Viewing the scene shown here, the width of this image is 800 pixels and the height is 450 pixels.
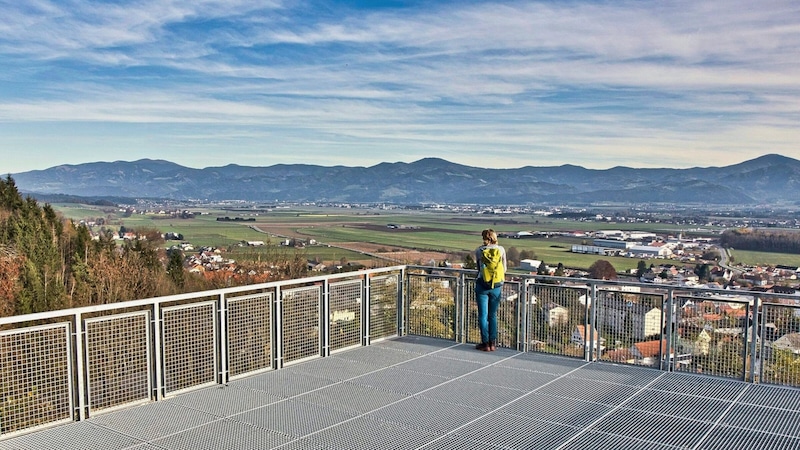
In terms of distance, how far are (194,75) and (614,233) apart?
3927 cm

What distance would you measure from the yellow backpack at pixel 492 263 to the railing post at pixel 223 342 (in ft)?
9.41

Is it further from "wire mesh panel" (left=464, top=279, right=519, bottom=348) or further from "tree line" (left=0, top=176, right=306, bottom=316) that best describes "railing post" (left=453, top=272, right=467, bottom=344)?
"tree line" (left=0, top=176, right=306, bottom=316)

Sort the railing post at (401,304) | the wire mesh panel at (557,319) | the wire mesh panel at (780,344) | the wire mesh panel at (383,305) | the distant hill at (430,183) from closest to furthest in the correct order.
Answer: the wire mesh panel at (780,344)
the wire mesh panel at (557,319)
the wire mesh panel at (383,305)
the railing post at (401,304)
the distant hill at (430,183)

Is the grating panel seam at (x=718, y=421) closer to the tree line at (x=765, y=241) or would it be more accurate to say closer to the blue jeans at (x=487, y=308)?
the blue jeans at (x=487, y=308)

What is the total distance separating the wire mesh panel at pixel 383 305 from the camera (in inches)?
324

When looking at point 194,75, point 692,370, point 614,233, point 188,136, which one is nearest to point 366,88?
point 194,75

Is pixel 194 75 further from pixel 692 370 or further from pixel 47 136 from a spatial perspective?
pixel 692 370

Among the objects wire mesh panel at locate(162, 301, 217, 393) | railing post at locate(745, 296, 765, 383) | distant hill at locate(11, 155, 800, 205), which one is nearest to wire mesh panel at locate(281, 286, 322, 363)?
wire mesh panel at locate(162, 301, 217, 393)

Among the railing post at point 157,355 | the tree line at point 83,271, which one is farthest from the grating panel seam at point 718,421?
the tree line at point 83,271

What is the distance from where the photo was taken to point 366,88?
2136 inches

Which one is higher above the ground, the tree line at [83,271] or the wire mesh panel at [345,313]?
the wire mesh panel at [345,313]

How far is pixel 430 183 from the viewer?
4995 inches

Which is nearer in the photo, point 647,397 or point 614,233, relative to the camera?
point 647,397

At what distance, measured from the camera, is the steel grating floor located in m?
4.70
